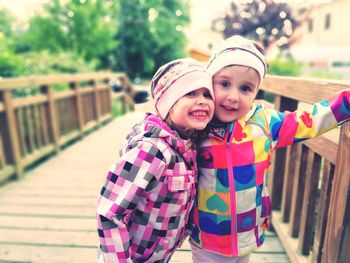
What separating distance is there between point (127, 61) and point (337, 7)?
18433mm

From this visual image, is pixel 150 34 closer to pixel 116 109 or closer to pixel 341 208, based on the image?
pixel 116 109

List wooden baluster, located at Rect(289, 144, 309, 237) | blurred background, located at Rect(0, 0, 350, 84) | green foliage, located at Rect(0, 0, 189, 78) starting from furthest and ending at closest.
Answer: blurred background, located at Rect(0, 0, 350, 84) < green foliage, located at Rect(0, 0, 189, 78) < wooden baluster, located at Rect(289, 144, 309, 237)

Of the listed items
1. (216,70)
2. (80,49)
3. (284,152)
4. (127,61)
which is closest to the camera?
(216,70)

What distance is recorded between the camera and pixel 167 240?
1.34 metres

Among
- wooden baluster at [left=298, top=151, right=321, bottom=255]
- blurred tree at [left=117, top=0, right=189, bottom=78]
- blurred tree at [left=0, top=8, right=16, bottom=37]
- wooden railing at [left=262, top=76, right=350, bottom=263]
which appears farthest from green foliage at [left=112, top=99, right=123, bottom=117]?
blurred tree at [left=0, top=8, right=16, bottom=37]

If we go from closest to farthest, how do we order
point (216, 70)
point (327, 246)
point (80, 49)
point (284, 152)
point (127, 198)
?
1. point (127, 198)
2. point (216, 70)
3. point (327, 246)
4. point (284, 152)
5. point (80, 49)

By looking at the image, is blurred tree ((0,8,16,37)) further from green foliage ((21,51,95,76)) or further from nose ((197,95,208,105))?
nose ((197,95,208,105))

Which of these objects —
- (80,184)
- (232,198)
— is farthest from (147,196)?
(80,184)

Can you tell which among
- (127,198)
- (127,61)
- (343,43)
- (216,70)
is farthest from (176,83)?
(343,43)

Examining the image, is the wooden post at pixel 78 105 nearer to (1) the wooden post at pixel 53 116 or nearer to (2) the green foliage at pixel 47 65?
(1) the wooden post at pixel 53 116

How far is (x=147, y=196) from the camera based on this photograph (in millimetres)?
1264

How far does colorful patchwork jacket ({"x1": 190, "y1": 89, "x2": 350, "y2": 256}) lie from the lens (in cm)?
134

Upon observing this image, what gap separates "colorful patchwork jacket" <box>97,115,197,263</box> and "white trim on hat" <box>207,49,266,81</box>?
314 mm

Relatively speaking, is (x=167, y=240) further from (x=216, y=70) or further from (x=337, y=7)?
(x=337, y=7)
